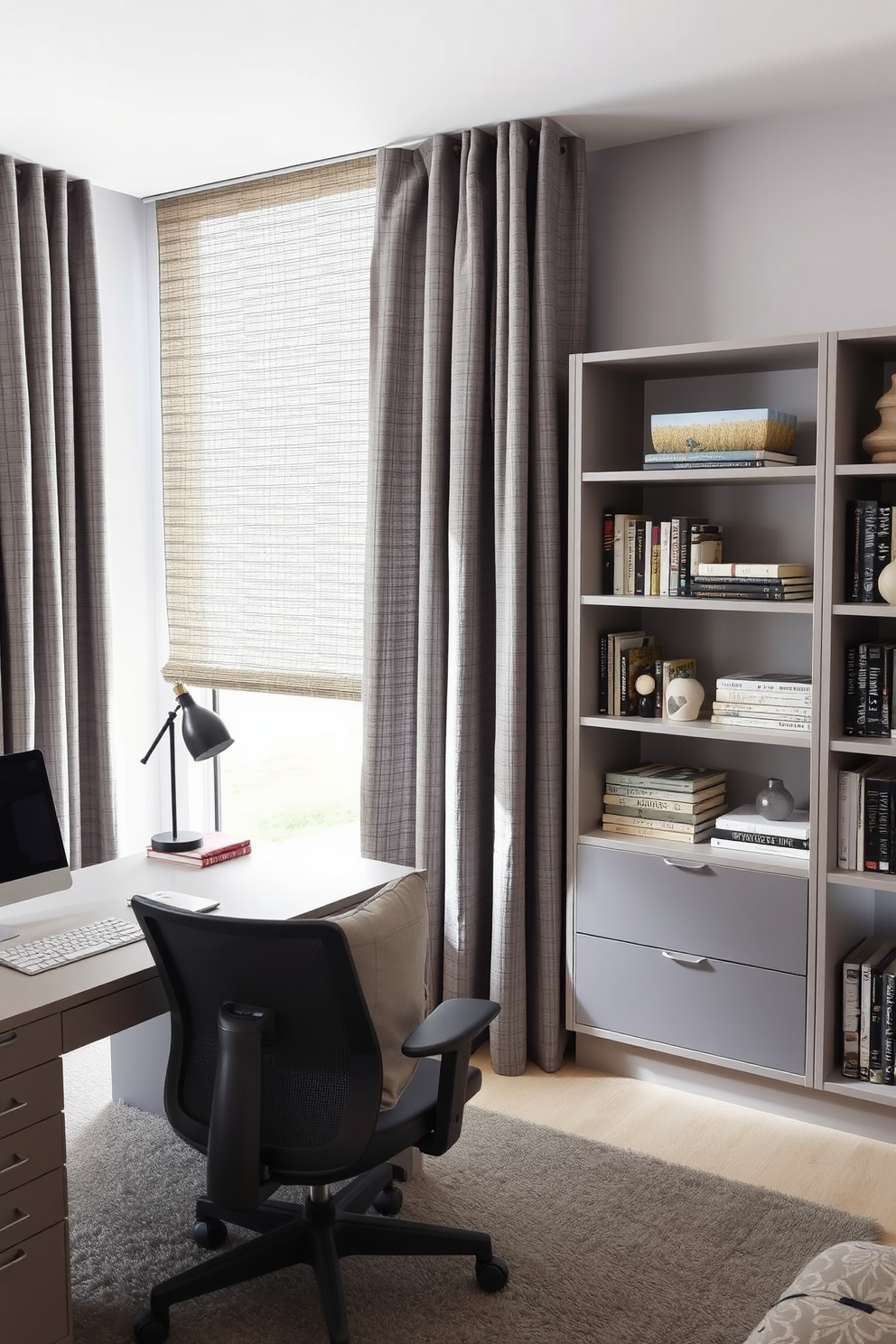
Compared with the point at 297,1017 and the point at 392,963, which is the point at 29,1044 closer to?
the point at 297,1017

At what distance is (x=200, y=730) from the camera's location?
2.78 meters

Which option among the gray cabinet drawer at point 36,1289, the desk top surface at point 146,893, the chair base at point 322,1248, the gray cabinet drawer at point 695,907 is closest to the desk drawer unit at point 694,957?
the gray cabinet drawer at point 695,907

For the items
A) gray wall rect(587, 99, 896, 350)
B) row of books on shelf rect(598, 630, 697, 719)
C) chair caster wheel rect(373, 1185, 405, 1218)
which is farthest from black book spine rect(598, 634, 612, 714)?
chair caster wheel rect(373, 1185, 405, 1218)

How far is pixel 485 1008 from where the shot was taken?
2174 mm

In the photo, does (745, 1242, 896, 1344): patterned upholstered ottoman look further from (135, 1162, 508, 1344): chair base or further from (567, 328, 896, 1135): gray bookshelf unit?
(567, 328, 896, 1135): gray bookshelf unit

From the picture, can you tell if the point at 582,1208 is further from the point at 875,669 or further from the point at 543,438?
the point at 543,438

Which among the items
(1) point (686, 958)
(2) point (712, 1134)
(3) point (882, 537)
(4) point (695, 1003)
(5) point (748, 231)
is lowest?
(2) point (712, 1134)

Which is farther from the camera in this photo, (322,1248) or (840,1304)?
(322,1248)

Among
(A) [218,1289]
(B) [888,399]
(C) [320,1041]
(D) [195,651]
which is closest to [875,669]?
(B) [888,399]

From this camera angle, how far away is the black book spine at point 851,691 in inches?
115

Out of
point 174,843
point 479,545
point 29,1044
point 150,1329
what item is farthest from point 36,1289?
point 479,545

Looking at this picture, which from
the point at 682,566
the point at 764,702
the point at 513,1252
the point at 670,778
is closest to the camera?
the point at 513,1252

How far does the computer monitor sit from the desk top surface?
0.09 m

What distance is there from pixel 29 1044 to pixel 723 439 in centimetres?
207
